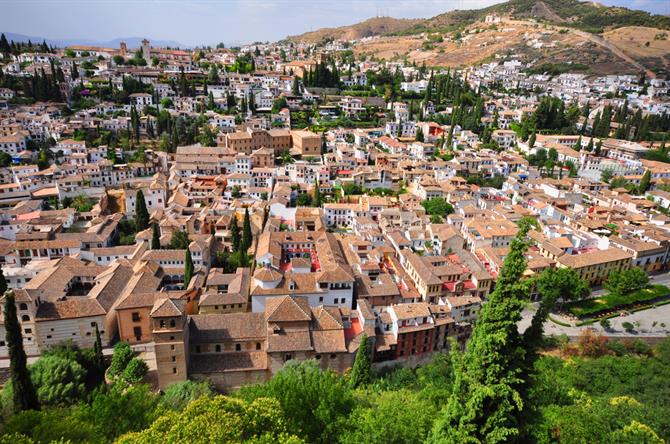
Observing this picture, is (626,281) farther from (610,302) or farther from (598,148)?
(598,148)

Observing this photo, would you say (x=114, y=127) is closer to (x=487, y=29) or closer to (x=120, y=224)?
(x=120, y=224)

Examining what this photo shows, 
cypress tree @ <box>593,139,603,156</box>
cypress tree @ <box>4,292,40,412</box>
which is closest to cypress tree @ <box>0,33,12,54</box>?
cypress tree @ <box>4,292,40,412</box>

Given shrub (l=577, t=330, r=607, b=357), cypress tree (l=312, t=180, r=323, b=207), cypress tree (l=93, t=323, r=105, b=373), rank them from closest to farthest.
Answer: cypress tree (l=93, t=323, r=105, b=373) → shrub (l=577, t=330, r=607, b=357) → cypress tree (l=312, t=180, r=323, b=207)

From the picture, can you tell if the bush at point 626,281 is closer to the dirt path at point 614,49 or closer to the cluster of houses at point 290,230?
the cluster of houses at point 290,230

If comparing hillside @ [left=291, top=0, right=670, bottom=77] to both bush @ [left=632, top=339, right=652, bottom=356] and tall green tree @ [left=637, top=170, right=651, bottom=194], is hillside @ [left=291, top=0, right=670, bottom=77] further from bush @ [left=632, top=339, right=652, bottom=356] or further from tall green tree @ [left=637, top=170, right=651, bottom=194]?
bush @ [left=632, top=339, right=652, bottom=356]

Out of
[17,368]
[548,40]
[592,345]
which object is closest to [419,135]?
[592,345]

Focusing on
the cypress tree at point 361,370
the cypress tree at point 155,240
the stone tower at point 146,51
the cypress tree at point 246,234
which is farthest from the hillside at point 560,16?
the cypress tree at point 361,370
